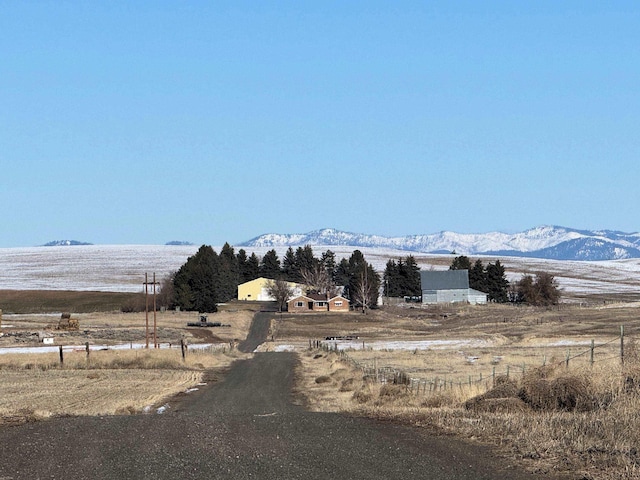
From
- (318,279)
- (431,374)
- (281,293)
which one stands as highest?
(318,279)

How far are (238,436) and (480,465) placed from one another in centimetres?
471

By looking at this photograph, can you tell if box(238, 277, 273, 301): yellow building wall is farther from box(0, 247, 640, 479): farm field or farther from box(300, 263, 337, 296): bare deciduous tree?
box(0, 247, 640, 479): farm field

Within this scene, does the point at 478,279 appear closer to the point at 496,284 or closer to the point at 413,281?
the point at 496,284

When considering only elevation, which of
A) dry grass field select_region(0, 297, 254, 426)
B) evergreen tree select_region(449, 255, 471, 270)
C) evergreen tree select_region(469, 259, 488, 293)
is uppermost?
evergreen tree select_region(449, 255, 471, 270)

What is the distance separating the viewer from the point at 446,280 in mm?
153625

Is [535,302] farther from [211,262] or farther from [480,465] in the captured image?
[480,465]

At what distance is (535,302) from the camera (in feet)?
472

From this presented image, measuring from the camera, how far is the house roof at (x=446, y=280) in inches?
5994

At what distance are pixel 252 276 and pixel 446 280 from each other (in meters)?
42.7

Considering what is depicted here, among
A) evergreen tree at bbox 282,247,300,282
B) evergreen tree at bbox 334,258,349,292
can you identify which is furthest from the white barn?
evergreen tree at bbox 282,247,300,282

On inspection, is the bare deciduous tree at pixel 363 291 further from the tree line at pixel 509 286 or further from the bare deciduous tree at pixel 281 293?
the tree line at pixel 509 286

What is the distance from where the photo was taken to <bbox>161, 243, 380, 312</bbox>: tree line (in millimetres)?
132125

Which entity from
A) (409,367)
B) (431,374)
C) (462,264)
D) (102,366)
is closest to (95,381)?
(102,366)

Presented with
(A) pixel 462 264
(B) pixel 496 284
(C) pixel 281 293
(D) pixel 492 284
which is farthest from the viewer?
(A) pixel 462 264
